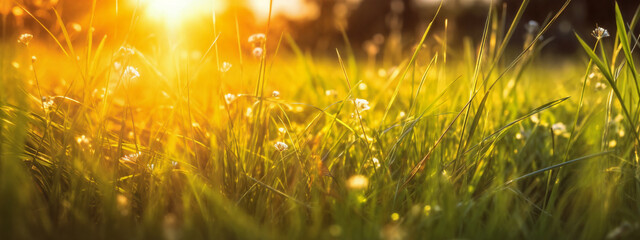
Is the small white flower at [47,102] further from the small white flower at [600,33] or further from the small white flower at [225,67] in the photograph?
the small white flower at [600,33]

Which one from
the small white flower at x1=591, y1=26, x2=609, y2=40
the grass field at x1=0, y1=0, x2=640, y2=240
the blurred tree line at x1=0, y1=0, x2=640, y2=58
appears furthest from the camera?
the blurred tree line at x1=0, y1=0, x2=640, y2=58

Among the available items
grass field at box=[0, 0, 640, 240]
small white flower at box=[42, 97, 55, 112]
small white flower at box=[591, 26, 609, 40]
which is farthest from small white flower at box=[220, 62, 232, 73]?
small white flower at box=[591, 26, 609, 40]

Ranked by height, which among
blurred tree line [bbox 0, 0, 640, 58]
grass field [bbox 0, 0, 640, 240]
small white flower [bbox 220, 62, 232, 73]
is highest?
blurred tree line [bbox 0, 0, 640, 58]

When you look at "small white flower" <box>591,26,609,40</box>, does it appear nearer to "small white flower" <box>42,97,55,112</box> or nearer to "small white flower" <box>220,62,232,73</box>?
"small white flower" <box>220,62,232,73</box>

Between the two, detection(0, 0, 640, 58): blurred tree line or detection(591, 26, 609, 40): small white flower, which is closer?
detection(591, 26, 609, 40): small white flower

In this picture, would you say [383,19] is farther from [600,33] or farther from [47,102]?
[47,102]

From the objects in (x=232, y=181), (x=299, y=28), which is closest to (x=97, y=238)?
(x=232, y=181)

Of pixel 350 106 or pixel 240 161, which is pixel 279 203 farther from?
pixel 350 106

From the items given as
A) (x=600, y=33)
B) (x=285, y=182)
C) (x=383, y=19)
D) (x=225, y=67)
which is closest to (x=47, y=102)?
(x=225, y=67)

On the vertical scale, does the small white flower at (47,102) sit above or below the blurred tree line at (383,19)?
below

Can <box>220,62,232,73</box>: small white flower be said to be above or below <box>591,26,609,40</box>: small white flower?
above

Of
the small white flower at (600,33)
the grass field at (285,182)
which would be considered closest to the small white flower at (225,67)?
the grass field at (285,182)
